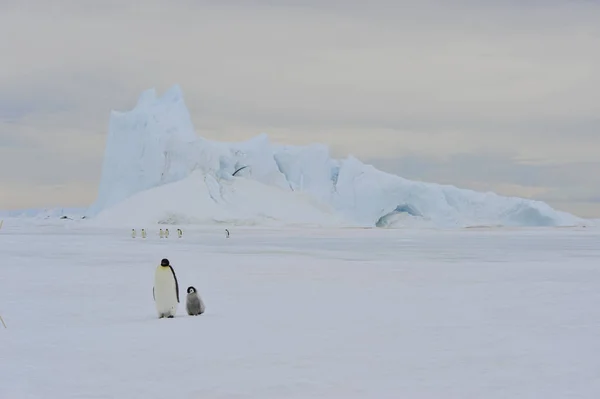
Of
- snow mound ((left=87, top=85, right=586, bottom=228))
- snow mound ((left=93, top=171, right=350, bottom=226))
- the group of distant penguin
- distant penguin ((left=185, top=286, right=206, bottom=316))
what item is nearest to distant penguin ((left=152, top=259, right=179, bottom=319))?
the group of distant penguin

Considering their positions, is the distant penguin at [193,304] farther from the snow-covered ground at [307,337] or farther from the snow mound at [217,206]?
the snow mound at [217,206]

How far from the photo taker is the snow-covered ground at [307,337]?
4.92 m

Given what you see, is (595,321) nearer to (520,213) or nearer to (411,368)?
(411,368)

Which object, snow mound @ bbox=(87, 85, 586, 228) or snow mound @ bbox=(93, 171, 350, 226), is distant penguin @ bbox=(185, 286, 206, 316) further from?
snow mound @ bbox=(87, 85, 586, 228)

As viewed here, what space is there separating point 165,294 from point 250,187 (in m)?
43.1

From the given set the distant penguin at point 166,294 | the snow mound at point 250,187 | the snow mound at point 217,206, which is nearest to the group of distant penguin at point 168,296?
the distant penguin at point 166,294

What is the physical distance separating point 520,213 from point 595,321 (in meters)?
46.4

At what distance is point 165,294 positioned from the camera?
8.20 m

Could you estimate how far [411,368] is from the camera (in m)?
5.43

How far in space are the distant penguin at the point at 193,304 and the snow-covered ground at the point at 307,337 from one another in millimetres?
96

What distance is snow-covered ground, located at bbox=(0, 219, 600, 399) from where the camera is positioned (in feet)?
16.1

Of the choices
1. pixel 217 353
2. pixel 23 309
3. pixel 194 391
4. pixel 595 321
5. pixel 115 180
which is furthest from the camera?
pixel 115 180

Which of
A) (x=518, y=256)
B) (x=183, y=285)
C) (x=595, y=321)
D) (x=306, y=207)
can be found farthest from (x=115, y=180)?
(x=595, y=321)

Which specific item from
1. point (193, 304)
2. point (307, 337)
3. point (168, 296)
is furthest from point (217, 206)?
point (307, 337)
